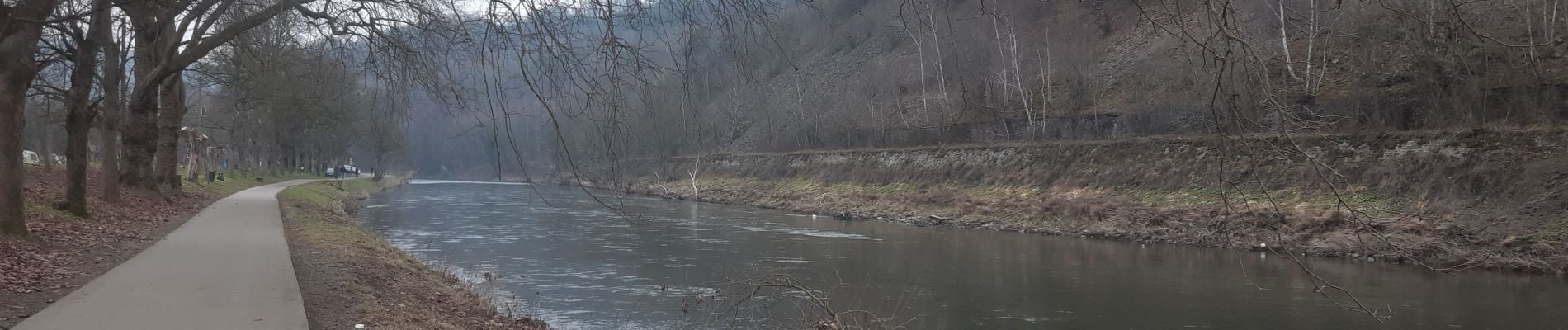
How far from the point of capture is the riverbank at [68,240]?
8969mm

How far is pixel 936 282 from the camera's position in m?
17.5

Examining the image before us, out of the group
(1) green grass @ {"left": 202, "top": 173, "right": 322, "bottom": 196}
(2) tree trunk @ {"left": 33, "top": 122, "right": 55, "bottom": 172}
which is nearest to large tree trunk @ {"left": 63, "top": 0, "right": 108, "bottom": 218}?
(2) tree trunk @ {"left": 33, "top": 122, "right": 55, "bottom": 172}

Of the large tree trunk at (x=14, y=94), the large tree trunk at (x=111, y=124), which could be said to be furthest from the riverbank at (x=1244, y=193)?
the large tree trunk at (x=111, y=124)

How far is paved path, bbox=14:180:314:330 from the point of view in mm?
7535

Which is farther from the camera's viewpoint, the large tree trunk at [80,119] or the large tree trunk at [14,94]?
the large tree trunk at [80,119]

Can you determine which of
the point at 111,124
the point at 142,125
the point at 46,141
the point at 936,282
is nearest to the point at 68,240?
the point at 111,124

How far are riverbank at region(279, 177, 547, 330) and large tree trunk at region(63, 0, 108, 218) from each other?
3.37 metres

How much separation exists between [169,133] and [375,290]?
1930 cm

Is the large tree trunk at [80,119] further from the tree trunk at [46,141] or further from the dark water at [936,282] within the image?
the tree trunk at [46,141]

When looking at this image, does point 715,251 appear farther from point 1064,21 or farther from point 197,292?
point 1064,21

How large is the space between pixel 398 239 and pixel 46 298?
15148 mm

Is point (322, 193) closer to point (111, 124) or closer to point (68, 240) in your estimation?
point (111, 124)

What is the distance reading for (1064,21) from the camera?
42.2m

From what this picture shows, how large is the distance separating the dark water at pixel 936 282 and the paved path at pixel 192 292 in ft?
8.90
